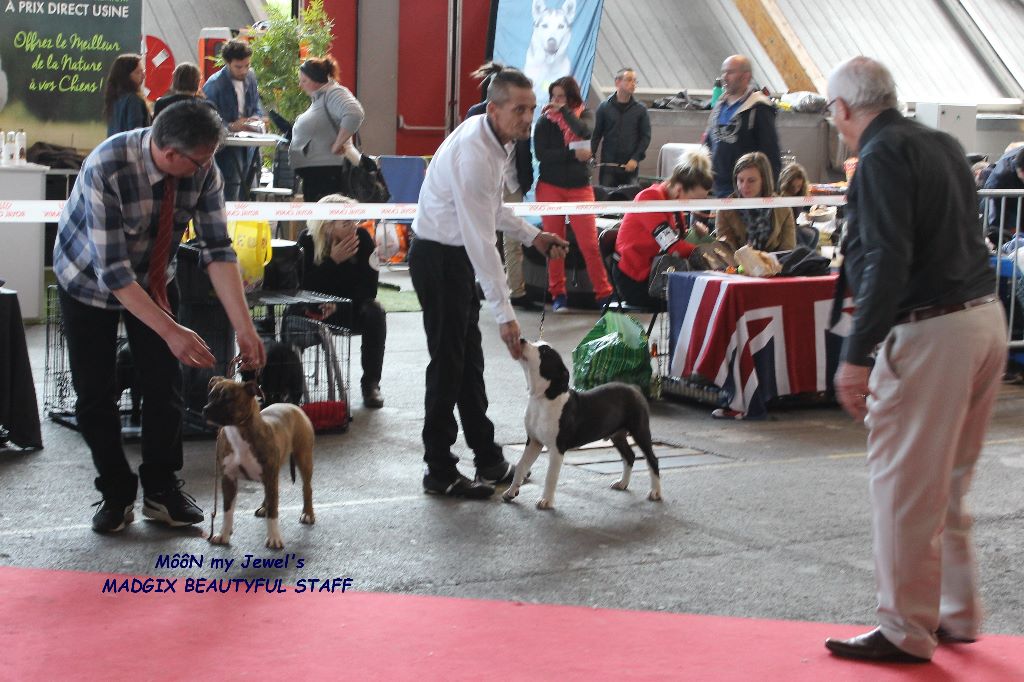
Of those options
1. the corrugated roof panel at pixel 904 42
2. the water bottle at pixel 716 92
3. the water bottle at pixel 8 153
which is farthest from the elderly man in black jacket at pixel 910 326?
the corrugated roof panel at pixel 904 42

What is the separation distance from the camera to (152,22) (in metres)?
15.4

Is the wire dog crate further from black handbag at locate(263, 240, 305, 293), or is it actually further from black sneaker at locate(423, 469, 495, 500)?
black sneaker at locate(423, 469, 495, 500)

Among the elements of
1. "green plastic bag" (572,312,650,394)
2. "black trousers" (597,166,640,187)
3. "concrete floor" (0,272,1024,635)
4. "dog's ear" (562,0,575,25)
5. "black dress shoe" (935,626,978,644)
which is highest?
"dog's ear" (562,0,575,25)

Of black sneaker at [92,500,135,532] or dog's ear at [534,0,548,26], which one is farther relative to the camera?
dog's ear at [534,0,548,26]

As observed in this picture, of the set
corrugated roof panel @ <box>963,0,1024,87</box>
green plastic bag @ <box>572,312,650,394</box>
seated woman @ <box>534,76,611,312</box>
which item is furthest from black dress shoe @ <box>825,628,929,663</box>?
corrugated roof panel @ <box>963,0,1024,87</box>

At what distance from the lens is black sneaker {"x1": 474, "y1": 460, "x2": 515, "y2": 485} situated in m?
5.48

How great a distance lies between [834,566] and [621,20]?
14.6m

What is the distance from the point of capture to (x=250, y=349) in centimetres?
444

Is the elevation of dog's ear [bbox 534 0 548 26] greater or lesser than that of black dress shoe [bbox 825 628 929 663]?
greater

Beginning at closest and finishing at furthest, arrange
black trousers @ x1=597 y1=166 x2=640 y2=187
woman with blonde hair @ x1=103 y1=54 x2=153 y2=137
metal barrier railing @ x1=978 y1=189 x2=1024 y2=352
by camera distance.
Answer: metal barrier railing @ x1=978 y1=189 x2=1024 y2=352 < woman with blonde hair @ x1=103 y1=54 x2=153 y2=137 < black trousers @ x1=597 y1=166 x2=640 y2=187

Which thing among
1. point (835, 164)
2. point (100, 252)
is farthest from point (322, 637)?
point (835, 164)

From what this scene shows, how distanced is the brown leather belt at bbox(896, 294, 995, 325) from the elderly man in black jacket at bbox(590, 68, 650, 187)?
994 cm

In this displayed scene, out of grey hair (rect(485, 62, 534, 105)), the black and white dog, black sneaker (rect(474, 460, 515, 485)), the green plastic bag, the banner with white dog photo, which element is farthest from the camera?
Result: the banner with white dog photo

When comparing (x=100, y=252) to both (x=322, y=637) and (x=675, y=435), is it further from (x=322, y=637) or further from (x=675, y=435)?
(x=675, y=435)
